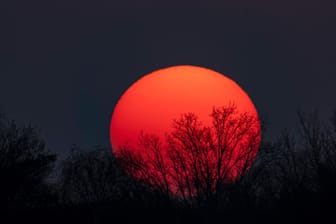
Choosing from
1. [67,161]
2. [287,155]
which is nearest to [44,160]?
[287,155]

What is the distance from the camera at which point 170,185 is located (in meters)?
45.0

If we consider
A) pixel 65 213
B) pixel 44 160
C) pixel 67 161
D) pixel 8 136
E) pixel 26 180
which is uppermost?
pixel 67 161

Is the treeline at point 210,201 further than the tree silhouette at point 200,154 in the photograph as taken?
No

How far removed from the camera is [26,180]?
1547 inches

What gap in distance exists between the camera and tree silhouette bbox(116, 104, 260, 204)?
144 ft

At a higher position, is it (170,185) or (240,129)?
(240,129)

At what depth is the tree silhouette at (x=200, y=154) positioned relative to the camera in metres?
43.8

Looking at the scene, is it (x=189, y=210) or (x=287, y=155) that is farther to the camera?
(x=287, y=155)

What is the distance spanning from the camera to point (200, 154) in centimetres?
4481

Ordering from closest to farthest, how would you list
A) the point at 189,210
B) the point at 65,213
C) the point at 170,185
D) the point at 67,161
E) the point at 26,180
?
the point at 65,213, the point at 189,210, the point at 26,180, the point at 170,185, the point at 67,161

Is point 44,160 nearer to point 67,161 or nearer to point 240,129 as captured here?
point 240,129

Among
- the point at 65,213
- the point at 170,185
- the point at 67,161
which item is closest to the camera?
the point at 65,213

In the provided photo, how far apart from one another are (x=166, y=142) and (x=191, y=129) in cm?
221

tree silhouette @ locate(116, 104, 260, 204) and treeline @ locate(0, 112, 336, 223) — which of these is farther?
tree silhouette @ locate(116, 104, 260, 204)
